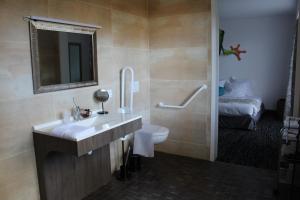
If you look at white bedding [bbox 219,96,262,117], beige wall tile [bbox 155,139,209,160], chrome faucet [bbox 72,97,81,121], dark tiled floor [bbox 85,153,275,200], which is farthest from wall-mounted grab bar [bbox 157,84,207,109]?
white bedding [bbox 219,96,262,117]

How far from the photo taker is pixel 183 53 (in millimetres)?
3443

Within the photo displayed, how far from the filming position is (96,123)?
2527 millimetres

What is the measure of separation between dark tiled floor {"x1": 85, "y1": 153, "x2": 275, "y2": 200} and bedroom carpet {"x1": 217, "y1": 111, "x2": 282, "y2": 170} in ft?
0.77

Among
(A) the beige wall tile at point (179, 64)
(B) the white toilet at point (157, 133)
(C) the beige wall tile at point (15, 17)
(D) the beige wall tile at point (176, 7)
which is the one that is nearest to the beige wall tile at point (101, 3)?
(C) the beige wall tile at point (15, 17)

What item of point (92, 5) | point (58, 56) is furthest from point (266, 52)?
point (58, 56)

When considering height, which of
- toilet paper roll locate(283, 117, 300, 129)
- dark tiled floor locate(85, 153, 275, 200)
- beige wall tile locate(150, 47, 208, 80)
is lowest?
dark tiled floor locate(85, 153, 275, 200)

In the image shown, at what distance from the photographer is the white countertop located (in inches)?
83.3

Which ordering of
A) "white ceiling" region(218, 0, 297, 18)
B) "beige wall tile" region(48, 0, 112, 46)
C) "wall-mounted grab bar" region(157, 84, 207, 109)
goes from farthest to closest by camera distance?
"white ceiling" region(218, 0, 297, 18) < "wall-mounted grab bar" region(157, 84, 207, 109) < "beige wall tile" region(48, 0, 112, 46)

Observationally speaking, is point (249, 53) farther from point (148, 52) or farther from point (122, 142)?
point (122, 142)

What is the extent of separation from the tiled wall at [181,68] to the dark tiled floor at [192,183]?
366 mm

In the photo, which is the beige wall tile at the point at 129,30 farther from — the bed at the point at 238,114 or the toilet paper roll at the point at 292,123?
the bed at the point at 238,114

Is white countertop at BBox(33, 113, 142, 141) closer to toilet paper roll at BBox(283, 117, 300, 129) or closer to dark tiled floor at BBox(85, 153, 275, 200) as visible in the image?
dark tiled floor at BBox(85, 153, 275, 200)

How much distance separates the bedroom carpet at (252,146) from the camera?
11.4ft

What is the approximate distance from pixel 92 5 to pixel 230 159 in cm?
260
